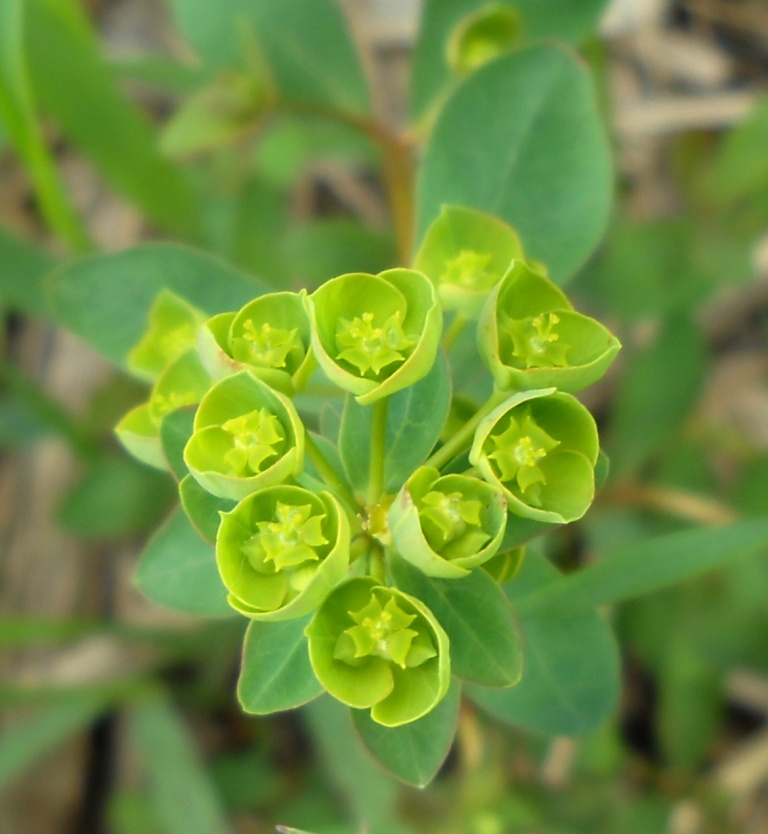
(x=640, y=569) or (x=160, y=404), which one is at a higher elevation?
(x=160, y=404)

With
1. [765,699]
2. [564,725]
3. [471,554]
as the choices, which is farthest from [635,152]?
[471,554]

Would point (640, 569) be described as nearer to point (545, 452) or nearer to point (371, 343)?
point (545, 452)

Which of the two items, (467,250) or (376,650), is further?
(467,250)

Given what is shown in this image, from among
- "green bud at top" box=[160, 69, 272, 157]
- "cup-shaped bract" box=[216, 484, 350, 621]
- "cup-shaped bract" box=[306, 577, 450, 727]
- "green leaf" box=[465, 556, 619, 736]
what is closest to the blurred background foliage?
"green bud at top" box=[160, 69, 272, 157]

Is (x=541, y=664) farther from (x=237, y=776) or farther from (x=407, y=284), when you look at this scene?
(x=237, y=776)

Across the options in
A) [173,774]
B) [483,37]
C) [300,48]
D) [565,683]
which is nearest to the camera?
[565,683]

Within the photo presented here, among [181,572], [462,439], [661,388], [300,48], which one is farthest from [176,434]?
[661,388]
